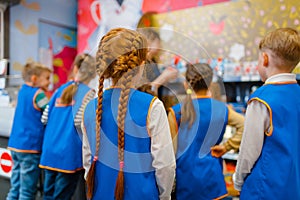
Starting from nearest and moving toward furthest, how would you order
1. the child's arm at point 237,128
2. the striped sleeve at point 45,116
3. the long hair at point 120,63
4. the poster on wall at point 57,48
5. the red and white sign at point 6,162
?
the long hair at point 120,63, the child's arm at point 237,128, the striped sleeve at point 45,116, the red and white sign at point 6,162, the poster on wall at point 57,48

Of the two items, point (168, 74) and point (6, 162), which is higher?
point (168, 74)

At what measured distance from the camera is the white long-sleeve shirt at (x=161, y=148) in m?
0.94

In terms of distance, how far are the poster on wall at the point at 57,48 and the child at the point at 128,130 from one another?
113 inches

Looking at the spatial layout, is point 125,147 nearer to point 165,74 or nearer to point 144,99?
point 144,99

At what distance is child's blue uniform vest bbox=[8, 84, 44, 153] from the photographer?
6.33 ft

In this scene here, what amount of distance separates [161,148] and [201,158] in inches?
20.0

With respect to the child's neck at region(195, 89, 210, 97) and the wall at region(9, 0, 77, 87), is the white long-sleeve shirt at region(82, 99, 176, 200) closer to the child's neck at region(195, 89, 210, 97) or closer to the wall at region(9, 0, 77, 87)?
the child's neck at region(195, 89, 210, 97)

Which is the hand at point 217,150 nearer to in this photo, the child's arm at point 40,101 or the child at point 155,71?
the child at point 155,71

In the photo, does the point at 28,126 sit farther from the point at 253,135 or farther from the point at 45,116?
the point at 253,135

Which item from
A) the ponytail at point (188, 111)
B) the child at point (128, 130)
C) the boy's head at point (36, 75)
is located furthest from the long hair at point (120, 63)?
the boy's head at point (36, 75)

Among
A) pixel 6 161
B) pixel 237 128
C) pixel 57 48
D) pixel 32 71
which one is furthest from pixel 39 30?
pixel 237 128

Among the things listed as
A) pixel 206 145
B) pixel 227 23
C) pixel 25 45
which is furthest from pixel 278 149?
pixel 25 45

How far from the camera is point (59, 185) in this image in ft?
5.65

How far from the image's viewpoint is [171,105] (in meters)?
1.53
